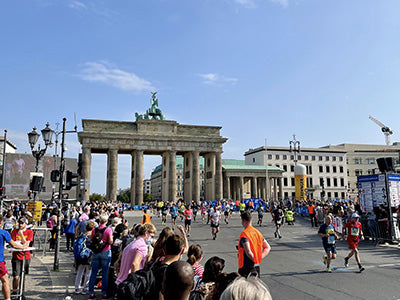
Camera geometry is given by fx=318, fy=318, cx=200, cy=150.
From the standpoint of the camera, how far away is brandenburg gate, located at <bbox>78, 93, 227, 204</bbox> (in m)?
55.2

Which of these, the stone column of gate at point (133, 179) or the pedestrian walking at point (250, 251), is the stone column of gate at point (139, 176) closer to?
the stone column of gate at point (133, 179)

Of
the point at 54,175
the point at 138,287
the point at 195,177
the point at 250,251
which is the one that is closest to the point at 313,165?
the point at 195,177

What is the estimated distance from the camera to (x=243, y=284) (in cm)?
201

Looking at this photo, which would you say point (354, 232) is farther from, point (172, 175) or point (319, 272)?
point (172, 175)

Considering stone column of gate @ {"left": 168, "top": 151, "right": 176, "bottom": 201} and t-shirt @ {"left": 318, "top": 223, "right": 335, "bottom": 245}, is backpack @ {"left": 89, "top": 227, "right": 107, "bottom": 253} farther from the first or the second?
stone column of gate @ {"left": 168, "top": 151, "right": 176, "bottom": 201}

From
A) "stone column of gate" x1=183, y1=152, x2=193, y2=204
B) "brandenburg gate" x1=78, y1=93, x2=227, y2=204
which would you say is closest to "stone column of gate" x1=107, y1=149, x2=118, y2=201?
"brandenburg gate" x1=78, y1=93, x2=227, y2=204

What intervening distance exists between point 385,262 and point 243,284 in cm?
1202

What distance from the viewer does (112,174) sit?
55.4 m

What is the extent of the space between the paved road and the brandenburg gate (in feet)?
140

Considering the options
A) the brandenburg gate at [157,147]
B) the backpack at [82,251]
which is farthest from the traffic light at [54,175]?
the brandenburg gate at [157,147]

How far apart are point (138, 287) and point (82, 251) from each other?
5.21 m

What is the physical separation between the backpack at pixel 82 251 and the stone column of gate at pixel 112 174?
48.4 m

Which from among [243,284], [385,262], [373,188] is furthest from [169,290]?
[373,188]

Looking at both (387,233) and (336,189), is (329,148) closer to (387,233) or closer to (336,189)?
(336,189)
